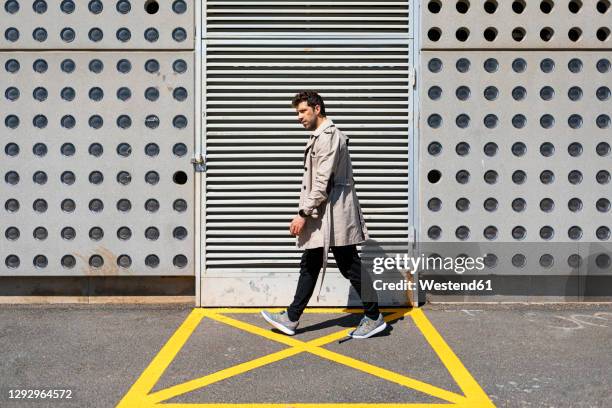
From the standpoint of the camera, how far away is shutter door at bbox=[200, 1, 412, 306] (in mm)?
4816

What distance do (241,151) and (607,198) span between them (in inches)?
128

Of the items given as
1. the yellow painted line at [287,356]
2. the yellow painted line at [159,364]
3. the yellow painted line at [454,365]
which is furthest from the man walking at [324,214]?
the yellow painted line at [159,364]

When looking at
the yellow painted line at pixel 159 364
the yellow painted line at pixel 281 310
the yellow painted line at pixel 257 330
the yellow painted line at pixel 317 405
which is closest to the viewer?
the yellow painted line at pixel 317 405

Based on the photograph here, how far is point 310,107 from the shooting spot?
155 inches

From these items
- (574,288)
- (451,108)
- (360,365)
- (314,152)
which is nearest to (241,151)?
(314,152)

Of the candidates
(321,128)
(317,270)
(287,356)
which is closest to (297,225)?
(317,270)

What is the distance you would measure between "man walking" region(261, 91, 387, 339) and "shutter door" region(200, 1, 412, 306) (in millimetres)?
770

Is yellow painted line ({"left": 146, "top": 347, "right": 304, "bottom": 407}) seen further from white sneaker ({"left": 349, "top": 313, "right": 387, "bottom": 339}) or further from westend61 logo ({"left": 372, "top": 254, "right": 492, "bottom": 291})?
westend61 logo ({"left": 372, "top": 254, "right": 492, "bottom": 291})

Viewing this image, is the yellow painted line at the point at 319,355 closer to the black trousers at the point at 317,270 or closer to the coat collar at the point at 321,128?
the black trousers at the point at 317,270

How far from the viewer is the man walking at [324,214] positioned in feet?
12.5

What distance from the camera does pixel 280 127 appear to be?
15.8ft

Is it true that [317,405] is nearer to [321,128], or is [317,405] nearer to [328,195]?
[328,195]

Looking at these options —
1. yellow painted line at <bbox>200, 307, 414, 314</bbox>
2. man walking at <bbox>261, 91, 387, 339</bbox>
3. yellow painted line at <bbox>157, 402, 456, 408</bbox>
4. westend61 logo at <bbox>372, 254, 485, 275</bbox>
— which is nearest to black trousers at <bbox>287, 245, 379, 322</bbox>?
man walking at <bbox>261, 91, 387, 339</bbox>

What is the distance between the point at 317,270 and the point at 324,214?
45 centimetres
